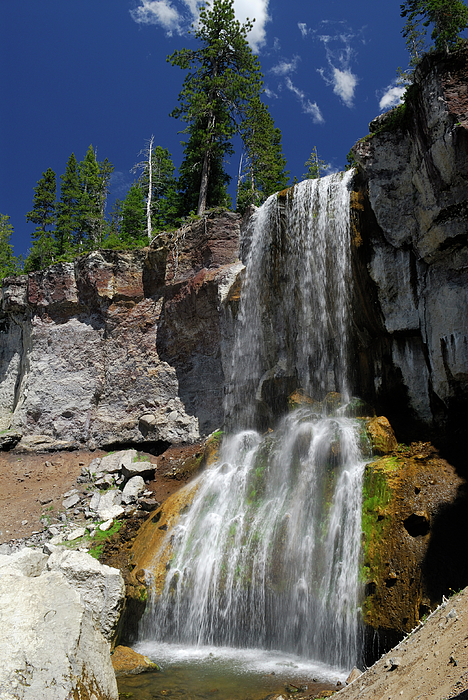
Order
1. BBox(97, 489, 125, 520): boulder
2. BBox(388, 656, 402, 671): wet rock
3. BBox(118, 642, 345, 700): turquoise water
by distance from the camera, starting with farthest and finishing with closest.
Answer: BBox(97, 489, 125, 520): boulder < BBox(118, 642, 345, 700): turquoise water < BBox(388, 656, 402, 671): wet rock

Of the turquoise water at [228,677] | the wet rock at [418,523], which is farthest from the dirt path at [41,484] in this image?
the wet rock at [418,523]

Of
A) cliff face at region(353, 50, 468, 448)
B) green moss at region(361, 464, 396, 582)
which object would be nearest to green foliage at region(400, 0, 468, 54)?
cliff face at region(353, 50, 468, 448)

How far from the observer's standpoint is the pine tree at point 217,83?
26500mm

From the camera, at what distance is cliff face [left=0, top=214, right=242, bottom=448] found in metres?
19.6

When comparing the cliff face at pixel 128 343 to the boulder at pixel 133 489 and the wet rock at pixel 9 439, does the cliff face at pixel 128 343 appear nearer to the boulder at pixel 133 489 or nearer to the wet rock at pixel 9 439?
the wet rock at pixel 9 439

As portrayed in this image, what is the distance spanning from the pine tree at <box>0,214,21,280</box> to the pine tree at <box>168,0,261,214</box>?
57.8 feet

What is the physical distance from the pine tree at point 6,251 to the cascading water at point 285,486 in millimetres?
25179

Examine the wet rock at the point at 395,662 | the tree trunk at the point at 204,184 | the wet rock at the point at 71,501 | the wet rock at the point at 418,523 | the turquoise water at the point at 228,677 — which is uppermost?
the tree trunk at the point at 204,184

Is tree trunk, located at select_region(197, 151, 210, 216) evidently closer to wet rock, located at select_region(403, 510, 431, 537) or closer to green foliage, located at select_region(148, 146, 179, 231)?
green foliage, located at select_region(148, 146, 179, 231)

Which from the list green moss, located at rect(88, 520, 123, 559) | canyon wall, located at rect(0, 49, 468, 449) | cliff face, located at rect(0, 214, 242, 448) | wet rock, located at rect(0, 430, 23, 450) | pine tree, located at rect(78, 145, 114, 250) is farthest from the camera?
pine tree, located at rect(78, 145, 114, 250)

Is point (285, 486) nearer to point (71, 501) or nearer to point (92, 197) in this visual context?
point (71, 501)

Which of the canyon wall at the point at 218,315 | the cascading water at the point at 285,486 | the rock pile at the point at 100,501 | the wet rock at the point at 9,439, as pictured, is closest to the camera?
the cascading water at the point at 285,486

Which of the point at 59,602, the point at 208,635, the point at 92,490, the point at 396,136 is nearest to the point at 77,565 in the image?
the point at 208,635

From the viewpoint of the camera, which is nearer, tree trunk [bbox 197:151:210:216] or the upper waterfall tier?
the upper waterfall tier
